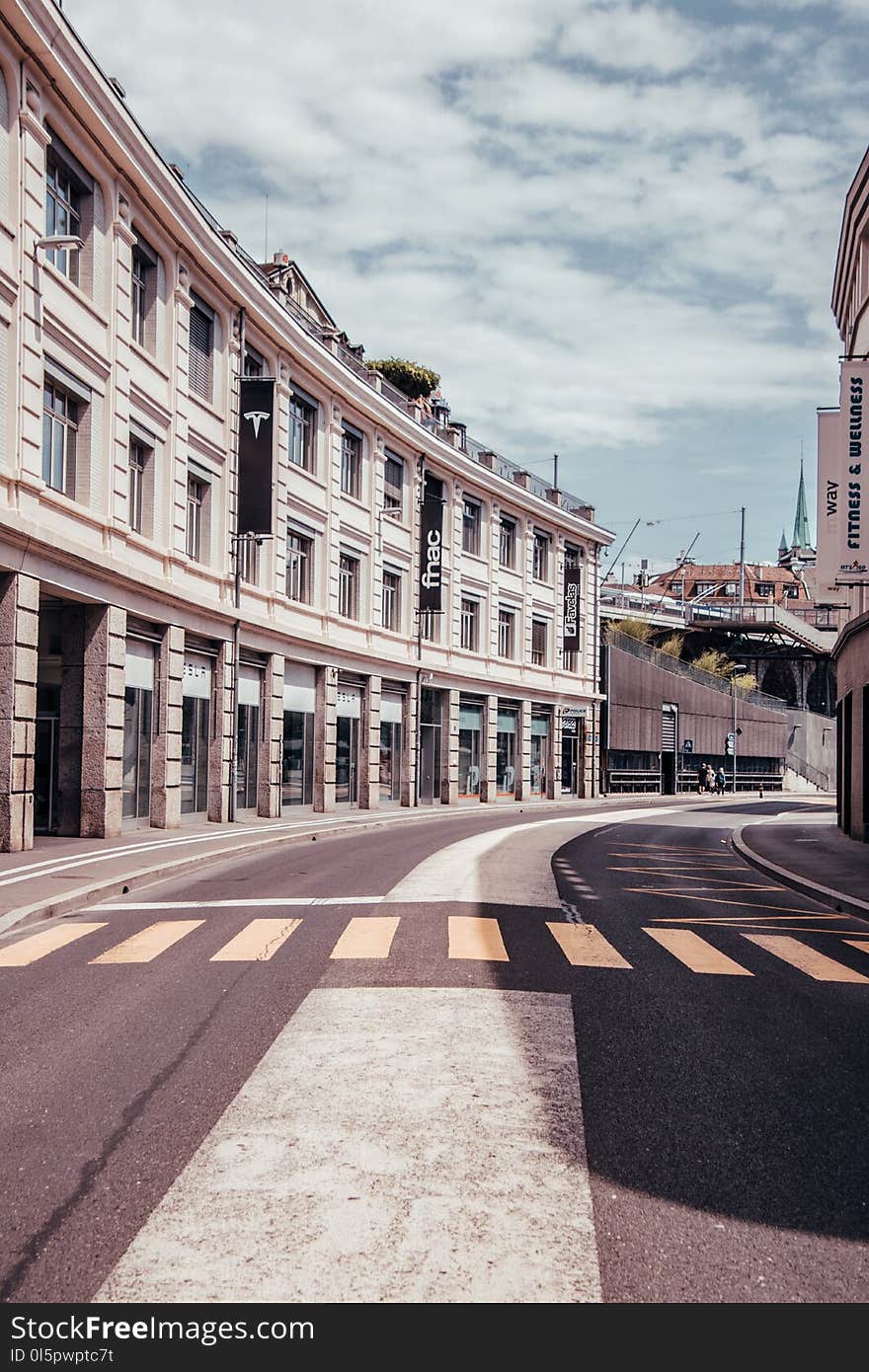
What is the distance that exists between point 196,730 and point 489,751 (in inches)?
890

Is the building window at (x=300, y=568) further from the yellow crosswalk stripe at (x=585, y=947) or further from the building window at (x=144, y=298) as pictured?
the yellow crosswalk stripe at (x=585, y=947)

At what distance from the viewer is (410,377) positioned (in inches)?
2534

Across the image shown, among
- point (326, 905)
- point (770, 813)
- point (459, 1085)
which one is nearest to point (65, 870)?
point (326, 905)

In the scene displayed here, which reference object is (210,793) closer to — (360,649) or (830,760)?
(360,649)

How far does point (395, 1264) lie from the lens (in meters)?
4.15

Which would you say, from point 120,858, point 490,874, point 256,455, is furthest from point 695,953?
point 256,455

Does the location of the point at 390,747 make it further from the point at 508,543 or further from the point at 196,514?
the point at 196,514

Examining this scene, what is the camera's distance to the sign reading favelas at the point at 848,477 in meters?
22.3

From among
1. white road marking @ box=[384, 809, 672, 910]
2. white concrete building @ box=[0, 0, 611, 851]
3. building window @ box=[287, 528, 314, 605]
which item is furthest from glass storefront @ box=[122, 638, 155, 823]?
building window @ box=[287, 528, 314, 605]

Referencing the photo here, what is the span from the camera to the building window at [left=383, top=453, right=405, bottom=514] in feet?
140

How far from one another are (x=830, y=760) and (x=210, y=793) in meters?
67.5

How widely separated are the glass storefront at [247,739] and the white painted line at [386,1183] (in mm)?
24688

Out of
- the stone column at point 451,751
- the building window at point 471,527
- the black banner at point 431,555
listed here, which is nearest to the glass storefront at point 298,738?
the black banner at point 431,555

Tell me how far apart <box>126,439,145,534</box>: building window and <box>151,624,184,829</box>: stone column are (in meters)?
2.37
